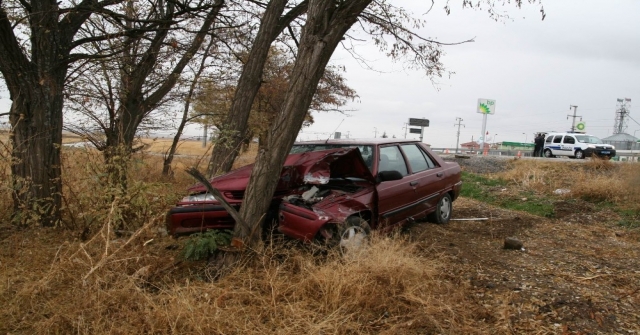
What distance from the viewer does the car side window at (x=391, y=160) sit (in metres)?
5.81

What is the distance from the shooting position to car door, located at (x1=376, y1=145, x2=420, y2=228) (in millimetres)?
5355

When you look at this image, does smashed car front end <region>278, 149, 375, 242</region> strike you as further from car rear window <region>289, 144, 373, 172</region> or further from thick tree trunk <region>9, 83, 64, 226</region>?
thick tree trunk <region>9, 83, 64, 226</region>

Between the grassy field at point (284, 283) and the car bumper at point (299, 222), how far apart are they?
0.13 metres

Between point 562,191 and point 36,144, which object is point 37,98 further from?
point 562,191

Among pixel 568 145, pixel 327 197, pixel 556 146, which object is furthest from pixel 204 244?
pixel 556 146

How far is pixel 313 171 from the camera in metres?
4.98

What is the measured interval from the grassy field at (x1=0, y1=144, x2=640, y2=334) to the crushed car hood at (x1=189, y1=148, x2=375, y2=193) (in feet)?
1.86

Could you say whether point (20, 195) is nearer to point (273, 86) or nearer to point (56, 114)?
point (56, 114)

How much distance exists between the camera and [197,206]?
4.65m

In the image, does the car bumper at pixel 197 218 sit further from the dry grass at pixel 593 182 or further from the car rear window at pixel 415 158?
the dry grass at pixel 593 182

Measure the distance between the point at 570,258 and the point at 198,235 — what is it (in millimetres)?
4166

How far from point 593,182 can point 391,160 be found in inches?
288

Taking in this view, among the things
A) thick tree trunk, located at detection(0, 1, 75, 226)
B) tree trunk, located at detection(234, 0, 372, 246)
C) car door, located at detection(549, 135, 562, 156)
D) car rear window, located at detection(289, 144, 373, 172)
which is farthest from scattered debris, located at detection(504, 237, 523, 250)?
car door, located at detection(549, 135, 562, 156)

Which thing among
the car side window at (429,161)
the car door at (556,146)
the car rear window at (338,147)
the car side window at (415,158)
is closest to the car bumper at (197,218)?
the car rear window at (338,147)
